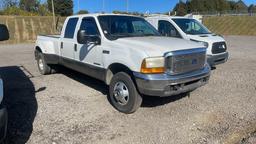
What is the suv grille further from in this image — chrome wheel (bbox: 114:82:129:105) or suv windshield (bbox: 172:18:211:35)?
chrome wheel (bbox: 114:82:129:105)

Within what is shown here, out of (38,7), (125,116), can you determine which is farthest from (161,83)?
(38,7)

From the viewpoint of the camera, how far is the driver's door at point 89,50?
6.29m

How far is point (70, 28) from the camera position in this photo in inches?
302

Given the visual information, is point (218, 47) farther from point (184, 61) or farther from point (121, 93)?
point (121, 93)

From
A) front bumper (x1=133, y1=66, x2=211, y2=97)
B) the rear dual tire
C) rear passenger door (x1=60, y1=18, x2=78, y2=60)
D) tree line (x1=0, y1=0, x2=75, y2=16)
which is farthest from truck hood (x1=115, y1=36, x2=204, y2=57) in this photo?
tree line (x1=0, y1=0, x2=75, y2=16)

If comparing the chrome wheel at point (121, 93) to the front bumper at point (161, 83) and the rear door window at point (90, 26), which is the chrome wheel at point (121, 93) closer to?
the front bumper at point (161, 83)

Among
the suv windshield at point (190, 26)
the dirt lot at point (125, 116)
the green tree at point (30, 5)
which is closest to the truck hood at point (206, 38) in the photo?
the suv windshield at point (190, 26)

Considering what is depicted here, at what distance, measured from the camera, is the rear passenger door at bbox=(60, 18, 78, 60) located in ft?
24.1

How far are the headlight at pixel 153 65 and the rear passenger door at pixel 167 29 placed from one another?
205 inches

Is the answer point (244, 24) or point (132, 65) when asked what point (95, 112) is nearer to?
point (132, 65)

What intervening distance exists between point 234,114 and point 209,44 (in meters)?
4.00

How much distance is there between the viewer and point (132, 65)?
5301 millimetres

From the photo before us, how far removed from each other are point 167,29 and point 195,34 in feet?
3.45

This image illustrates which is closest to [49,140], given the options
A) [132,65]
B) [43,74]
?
[132,65]
